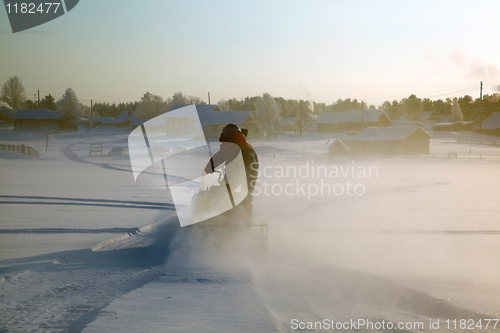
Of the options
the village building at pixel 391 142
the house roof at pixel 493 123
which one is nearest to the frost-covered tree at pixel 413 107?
the house roof at pixel 493 123

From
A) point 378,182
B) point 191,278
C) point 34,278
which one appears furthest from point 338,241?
point 378,182

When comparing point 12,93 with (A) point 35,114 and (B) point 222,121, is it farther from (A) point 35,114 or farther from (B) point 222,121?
(B) point 222,121

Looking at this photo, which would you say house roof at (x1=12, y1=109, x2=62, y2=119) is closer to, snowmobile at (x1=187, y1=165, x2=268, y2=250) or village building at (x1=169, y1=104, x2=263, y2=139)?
village building at (x1=169, y1=104, x2=263, y2=139)

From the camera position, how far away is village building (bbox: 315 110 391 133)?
81438 mm

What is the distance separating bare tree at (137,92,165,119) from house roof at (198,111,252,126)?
3188 cm

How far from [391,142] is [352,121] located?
36.9 metres

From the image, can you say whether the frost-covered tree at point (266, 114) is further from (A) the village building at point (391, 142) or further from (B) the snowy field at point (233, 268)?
(B) the snowy field at point (233, 268)

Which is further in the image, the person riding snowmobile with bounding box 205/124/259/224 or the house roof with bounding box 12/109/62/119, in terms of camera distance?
the house roof with bounding box 12/109/62/119

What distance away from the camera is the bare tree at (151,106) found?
318 ft

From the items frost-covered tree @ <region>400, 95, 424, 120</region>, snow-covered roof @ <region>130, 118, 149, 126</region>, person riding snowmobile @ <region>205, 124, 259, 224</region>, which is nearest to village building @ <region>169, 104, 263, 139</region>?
snow-covered roof @ <region>130, 118, 149, 126</region>

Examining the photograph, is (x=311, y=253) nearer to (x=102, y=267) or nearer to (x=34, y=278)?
(x=102, y=267)

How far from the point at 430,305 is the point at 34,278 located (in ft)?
19.6

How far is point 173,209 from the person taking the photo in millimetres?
10688

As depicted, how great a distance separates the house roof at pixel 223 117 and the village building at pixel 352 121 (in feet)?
81.2
